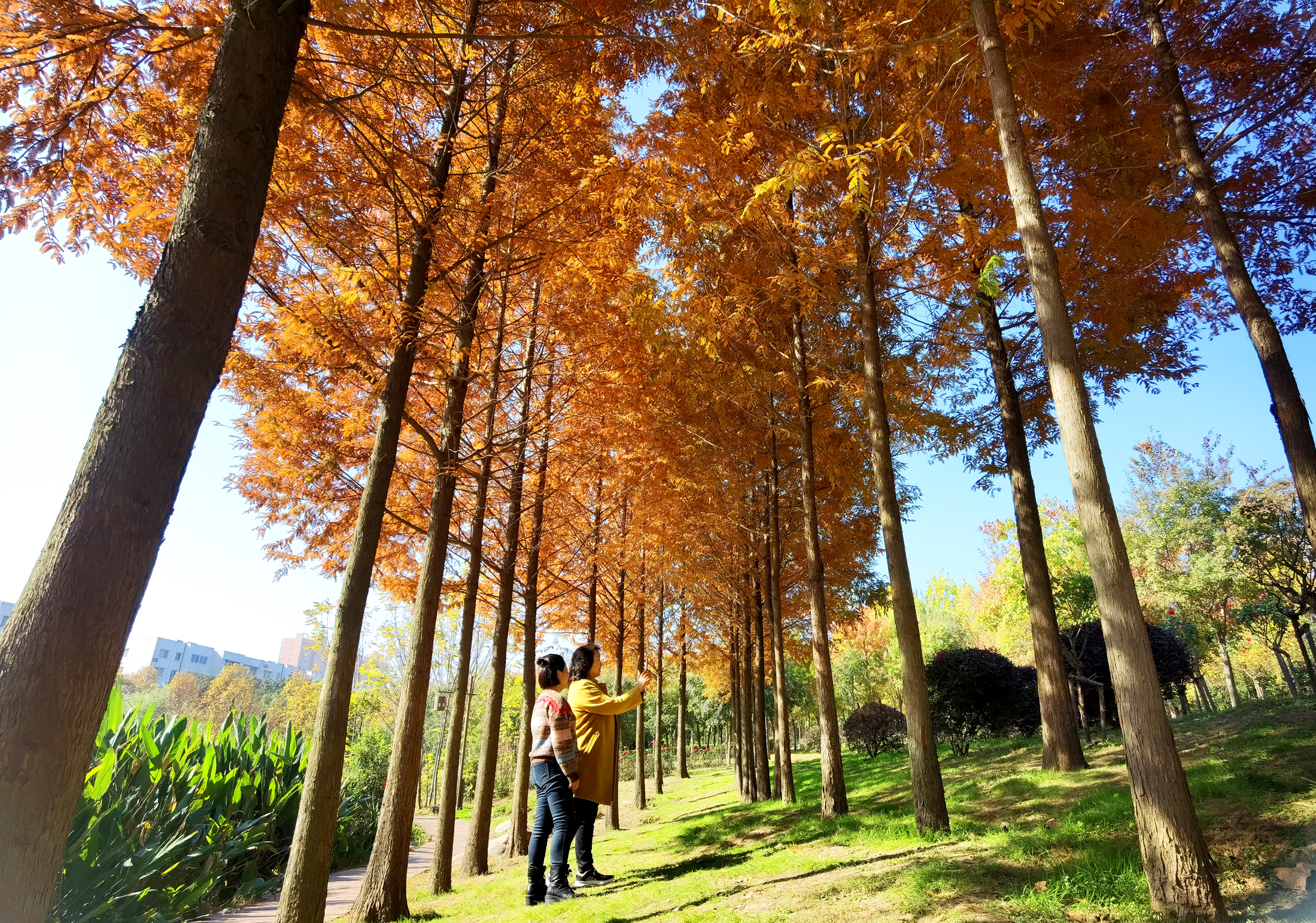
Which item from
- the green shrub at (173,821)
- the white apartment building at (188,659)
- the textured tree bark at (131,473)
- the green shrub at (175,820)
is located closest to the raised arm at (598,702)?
the green shrub at (175,820)

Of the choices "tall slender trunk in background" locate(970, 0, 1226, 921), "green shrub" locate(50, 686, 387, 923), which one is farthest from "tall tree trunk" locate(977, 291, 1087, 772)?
"green shrub" locate(50, 686, 387, 923)

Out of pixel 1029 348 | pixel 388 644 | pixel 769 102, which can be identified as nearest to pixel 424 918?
pixel 769 102

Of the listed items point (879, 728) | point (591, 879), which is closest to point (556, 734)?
point (591, 879)

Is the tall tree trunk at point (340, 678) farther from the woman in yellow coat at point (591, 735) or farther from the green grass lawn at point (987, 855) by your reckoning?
the woman in yellow coat at point (591, 735)

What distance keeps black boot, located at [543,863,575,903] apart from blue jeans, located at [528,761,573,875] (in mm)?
52

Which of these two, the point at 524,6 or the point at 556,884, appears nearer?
the point at 556,884

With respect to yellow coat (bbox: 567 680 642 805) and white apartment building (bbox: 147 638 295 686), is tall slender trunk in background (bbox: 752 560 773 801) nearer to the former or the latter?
yellow coat (bbox: 567 680 642 805)

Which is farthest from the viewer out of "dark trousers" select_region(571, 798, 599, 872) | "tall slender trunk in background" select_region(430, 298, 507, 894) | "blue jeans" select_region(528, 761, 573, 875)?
"tall slender trunk in background" select_region(430, 298, 507, 894)

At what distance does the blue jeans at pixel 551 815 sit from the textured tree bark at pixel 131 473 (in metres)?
3.18

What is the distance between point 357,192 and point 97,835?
18.1ft

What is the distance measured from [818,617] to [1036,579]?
8.28ft

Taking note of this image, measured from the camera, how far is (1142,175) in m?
7.30

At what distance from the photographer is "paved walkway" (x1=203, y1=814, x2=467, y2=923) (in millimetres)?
6094

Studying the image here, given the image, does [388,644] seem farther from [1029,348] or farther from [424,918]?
[1029,348]
